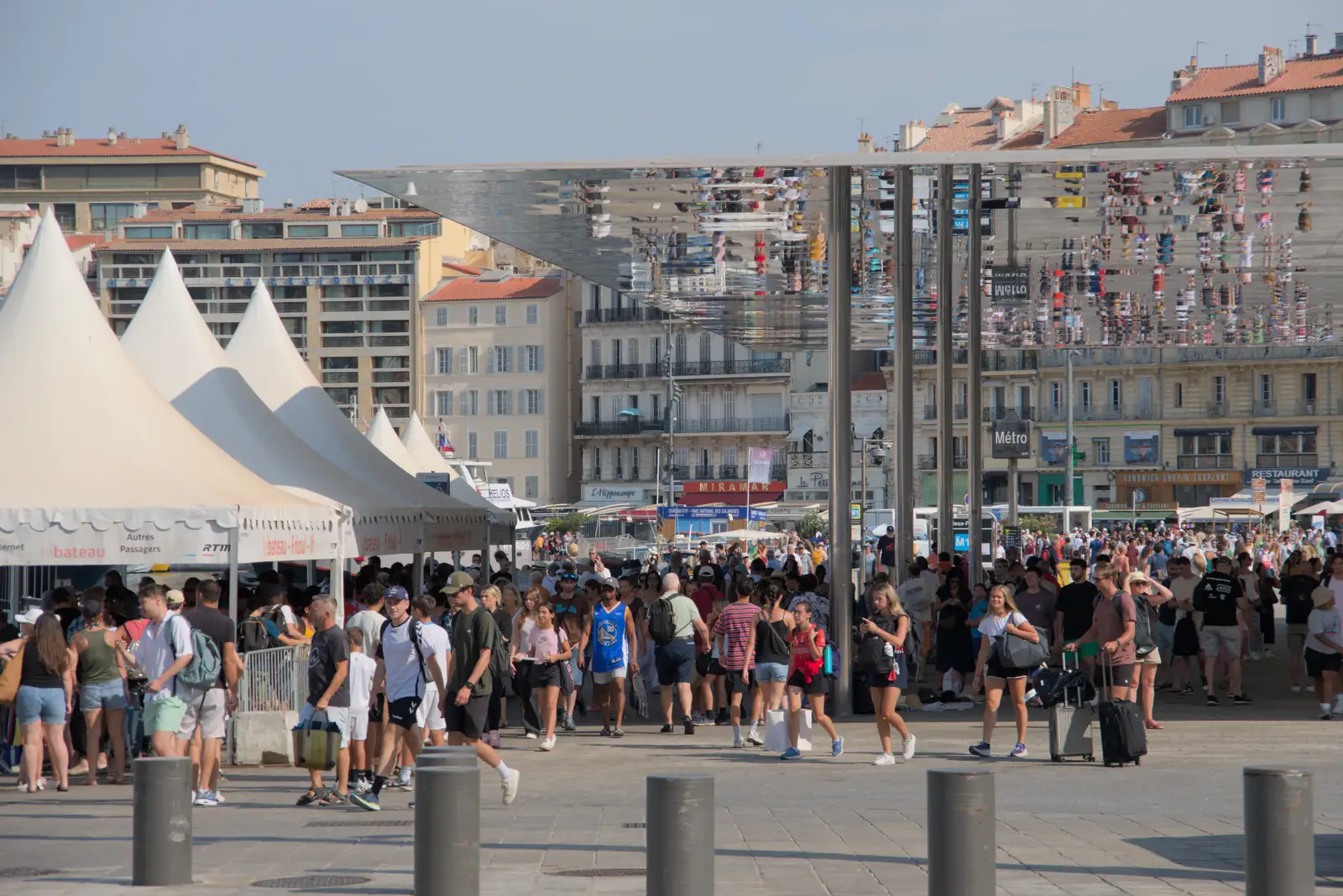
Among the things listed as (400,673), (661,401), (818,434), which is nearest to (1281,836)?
(400,673)

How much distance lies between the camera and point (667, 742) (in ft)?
55.4

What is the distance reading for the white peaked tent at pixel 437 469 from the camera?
2874 centimetres

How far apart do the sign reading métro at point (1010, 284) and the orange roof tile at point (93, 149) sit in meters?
101

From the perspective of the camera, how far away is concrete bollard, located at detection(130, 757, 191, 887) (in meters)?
9.23

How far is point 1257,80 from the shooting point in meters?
85.5

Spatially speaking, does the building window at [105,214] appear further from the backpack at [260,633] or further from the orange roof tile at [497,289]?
the backpack at [260,633]

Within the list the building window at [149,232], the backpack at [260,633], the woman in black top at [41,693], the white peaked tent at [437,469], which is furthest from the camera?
the building window at [149,232]

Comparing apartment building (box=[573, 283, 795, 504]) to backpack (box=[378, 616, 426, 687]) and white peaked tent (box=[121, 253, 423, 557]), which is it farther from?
backpack (box=[378, 616, 426, 687])

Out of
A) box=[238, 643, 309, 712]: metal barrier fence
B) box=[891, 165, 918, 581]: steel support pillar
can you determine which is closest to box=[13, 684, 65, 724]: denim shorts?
box=[238, 643, 309, 712]: metal barrier fence

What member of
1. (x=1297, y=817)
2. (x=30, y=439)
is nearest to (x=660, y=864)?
(x=1297, y=817)

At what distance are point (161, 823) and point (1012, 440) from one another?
2319 cm

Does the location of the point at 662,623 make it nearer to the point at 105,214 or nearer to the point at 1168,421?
the point at 1168,421

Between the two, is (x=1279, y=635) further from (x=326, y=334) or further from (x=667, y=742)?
(x=326, y=334)

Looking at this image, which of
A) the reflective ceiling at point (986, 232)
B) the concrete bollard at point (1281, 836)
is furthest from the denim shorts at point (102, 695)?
the concrete bollard at point (1281, 836)
